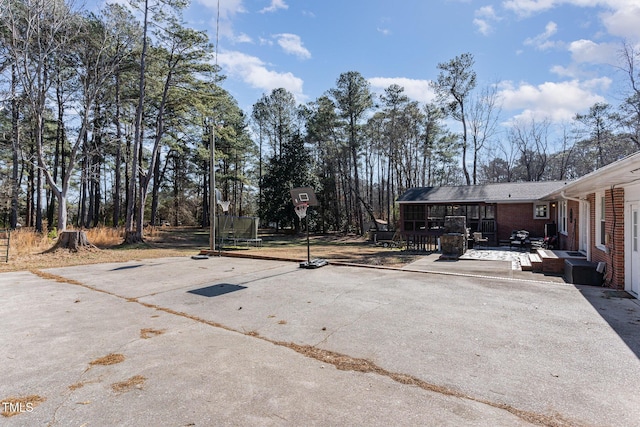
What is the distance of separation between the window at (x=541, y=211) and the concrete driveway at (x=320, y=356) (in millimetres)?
12033

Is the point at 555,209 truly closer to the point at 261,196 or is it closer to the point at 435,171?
the point at 435,171

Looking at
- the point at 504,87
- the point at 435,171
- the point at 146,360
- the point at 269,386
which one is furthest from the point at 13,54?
the point at 435,171

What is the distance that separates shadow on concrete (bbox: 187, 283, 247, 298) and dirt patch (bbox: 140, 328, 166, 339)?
6.12ft

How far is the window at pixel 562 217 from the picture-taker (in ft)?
42.9

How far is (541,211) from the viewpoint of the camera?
16.8 metres

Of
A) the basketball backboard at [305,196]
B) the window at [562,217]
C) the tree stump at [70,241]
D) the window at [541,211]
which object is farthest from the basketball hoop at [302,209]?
the window at [541,211]

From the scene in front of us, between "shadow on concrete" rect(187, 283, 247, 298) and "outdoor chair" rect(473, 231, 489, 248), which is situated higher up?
"outdoor chair" rect(473, 231, 489, 248)

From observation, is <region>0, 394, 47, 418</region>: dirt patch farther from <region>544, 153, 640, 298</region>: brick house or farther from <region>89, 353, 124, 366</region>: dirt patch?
<region>544, 153, 640, 298</region>: brick house

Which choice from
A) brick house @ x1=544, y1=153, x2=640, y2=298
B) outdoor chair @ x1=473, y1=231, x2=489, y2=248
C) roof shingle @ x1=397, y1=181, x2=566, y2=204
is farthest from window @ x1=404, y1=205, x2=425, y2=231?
brick house @ x1=544, y1=153, x2=640, y2=298

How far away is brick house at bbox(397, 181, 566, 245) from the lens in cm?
1681

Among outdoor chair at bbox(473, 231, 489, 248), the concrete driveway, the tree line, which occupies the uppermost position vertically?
the tree line

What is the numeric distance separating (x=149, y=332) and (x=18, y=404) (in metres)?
1.59

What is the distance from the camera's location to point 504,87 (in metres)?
25.2

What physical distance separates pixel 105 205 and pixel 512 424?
43.0 m
